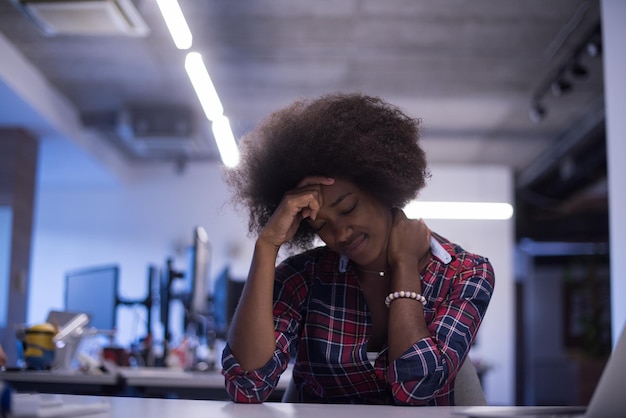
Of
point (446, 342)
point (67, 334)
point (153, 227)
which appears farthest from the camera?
point (153, 227)

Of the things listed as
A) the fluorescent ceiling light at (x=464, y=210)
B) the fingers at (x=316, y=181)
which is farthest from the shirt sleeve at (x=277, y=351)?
the fluorescent ceiling light at (x=464, y=210)

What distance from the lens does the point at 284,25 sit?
5320 millimetres

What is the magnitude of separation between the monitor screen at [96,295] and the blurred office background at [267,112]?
420 mm

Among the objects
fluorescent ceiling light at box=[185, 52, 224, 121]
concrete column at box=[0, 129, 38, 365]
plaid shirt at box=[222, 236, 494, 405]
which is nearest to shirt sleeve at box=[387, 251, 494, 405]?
plaid shirt at box=[222, 236, 494, 405]

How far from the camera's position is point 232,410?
1.24 meters

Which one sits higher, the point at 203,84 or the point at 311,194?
the point at 203,84

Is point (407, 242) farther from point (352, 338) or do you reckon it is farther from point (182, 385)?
point (182, 385)

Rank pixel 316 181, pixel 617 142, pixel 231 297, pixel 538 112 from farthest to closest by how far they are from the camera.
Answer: pixel 538 112, pixel 231 297, pixel 617 142, pixel 316 181

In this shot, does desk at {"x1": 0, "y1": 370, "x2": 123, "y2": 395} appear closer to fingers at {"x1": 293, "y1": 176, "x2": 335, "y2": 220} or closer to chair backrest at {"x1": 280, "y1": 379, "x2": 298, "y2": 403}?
chair backrest at {"x1": 280, "y1": 379, "x2": 298, "y2": 403}

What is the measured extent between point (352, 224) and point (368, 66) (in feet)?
15.1

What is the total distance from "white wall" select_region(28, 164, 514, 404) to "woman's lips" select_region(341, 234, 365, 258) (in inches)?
284

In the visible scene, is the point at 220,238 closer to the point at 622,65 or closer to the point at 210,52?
the point at 210,52

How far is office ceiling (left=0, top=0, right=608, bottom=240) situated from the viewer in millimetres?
5133

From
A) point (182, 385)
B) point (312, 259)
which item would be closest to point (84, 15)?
point (182, 385)
